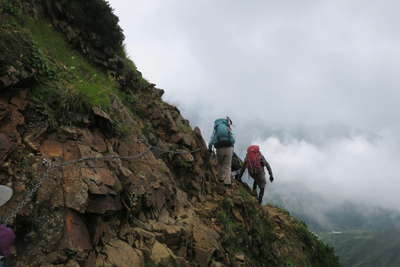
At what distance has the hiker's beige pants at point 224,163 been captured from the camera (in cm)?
1659

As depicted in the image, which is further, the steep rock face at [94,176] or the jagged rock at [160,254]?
the jagged rock at [160,254]

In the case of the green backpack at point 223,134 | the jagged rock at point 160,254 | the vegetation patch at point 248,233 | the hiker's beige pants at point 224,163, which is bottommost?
the jagged rock at point 160,254

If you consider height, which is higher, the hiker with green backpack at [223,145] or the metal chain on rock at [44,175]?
the hiker with green backpack at [223,145]

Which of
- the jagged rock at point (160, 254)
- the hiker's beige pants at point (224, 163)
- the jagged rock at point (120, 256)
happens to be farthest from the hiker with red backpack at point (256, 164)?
the jagged rock at point (120, 256)

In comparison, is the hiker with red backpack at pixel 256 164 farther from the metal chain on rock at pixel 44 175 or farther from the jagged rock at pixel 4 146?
the jagged rock at pixel 4 146

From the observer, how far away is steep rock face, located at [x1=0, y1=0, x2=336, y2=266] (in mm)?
7098

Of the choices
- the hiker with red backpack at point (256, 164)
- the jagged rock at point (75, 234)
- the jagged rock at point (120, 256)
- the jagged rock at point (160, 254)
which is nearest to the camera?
the jagged rock at point (75, 234)

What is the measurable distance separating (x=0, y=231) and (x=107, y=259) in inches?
115

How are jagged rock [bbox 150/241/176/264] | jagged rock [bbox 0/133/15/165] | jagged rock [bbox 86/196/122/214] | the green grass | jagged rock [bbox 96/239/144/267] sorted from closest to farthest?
jagged rock [bbox 0/133/15/165]
jagged rock [bbox 96/239/144/267]
jagged rock [bbox 86/196/122/214]
jagged rock [bbox 150/241/176/264]
the green grass

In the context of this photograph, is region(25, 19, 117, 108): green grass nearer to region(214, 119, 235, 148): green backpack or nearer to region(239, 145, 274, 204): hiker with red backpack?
region(214, 119, 235, 148): green backpack

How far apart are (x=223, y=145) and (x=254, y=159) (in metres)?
1.78

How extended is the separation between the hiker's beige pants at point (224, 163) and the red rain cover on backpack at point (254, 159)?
106cm

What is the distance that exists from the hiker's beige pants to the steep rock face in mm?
556

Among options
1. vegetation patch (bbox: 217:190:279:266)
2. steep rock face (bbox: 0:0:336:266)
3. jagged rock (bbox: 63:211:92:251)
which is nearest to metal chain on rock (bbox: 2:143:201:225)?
steep rock face (bbox: 0:0:336:266)
